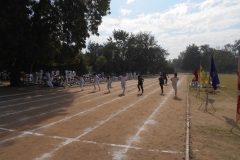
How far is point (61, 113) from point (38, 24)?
42.5ft

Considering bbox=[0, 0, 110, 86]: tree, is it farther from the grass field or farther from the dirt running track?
the grass field

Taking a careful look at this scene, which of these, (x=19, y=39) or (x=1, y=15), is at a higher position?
(x=1, y=15)

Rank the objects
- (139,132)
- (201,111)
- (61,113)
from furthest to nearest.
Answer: (201,111)
(61,113)
(139,132)

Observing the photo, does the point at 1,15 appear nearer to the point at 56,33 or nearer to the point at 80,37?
the point at 56,33

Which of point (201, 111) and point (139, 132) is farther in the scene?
point (201, 111)

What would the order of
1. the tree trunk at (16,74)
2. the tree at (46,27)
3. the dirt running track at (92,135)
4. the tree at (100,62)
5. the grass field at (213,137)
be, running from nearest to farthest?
1. the dirt running track at (92,135)
2. the grass field at (213,137)
3. the tree at (46,27)
4. the tree trunk at (16,74)
5. the tree at (100,62)

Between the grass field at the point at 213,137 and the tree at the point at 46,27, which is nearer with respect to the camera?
the grass field at the point at 213,137

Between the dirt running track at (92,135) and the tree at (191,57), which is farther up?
the tree at (191,57)

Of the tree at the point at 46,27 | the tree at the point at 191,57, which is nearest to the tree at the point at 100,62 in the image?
the tree at the point at 46,27

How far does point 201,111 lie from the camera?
37.2 feet

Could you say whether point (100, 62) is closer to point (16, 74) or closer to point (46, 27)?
point (16, 74)

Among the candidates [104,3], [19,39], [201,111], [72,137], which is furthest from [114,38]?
[72,137]

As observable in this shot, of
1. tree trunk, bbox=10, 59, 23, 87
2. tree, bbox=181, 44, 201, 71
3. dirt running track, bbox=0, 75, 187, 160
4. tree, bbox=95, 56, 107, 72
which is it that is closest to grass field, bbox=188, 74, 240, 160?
dirt running track, bbox=0, 75, 187, 160

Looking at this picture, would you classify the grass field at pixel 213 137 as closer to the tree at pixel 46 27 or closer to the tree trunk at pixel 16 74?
the tree at pixel 46 27
